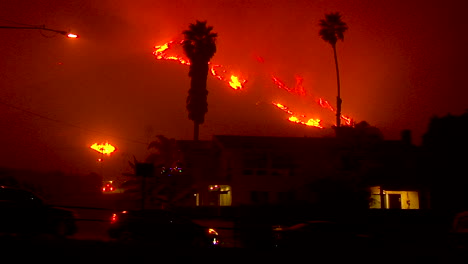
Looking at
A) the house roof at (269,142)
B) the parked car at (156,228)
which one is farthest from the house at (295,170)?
the parked car at (156,228)

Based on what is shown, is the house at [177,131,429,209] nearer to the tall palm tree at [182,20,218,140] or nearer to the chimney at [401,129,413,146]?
the chimney at [401,129,413,146]

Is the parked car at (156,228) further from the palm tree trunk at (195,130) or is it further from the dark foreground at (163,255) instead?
the palm tree trunk at (195,130)

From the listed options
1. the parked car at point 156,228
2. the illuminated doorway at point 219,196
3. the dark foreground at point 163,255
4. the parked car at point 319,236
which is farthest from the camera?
the illuminated doorway at point 219,196

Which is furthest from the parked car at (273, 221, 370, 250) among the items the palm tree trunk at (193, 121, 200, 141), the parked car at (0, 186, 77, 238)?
the palm tree trunk at (193, 121, 200, 141)

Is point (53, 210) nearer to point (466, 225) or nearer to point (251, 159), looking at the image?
point (466, 225)

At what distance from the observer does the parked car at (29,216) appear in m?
18.3

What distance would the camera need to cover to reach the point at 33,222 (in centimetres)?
1888

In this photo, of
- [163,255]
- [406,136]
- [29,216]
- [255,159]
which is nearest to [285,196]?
[255,159]

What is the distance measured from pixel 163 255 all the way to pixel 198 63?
150ft

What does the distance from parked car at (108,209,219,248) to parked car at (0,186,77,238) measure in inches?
63.3

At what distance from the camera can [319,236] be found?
72.8 ft

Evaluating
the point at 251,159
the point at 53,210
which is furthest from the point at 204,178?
the point at 53,210

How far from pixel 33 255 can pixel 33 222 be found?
25.5 feet

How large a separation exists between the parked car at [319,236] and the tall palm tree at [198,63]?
3355 cm
